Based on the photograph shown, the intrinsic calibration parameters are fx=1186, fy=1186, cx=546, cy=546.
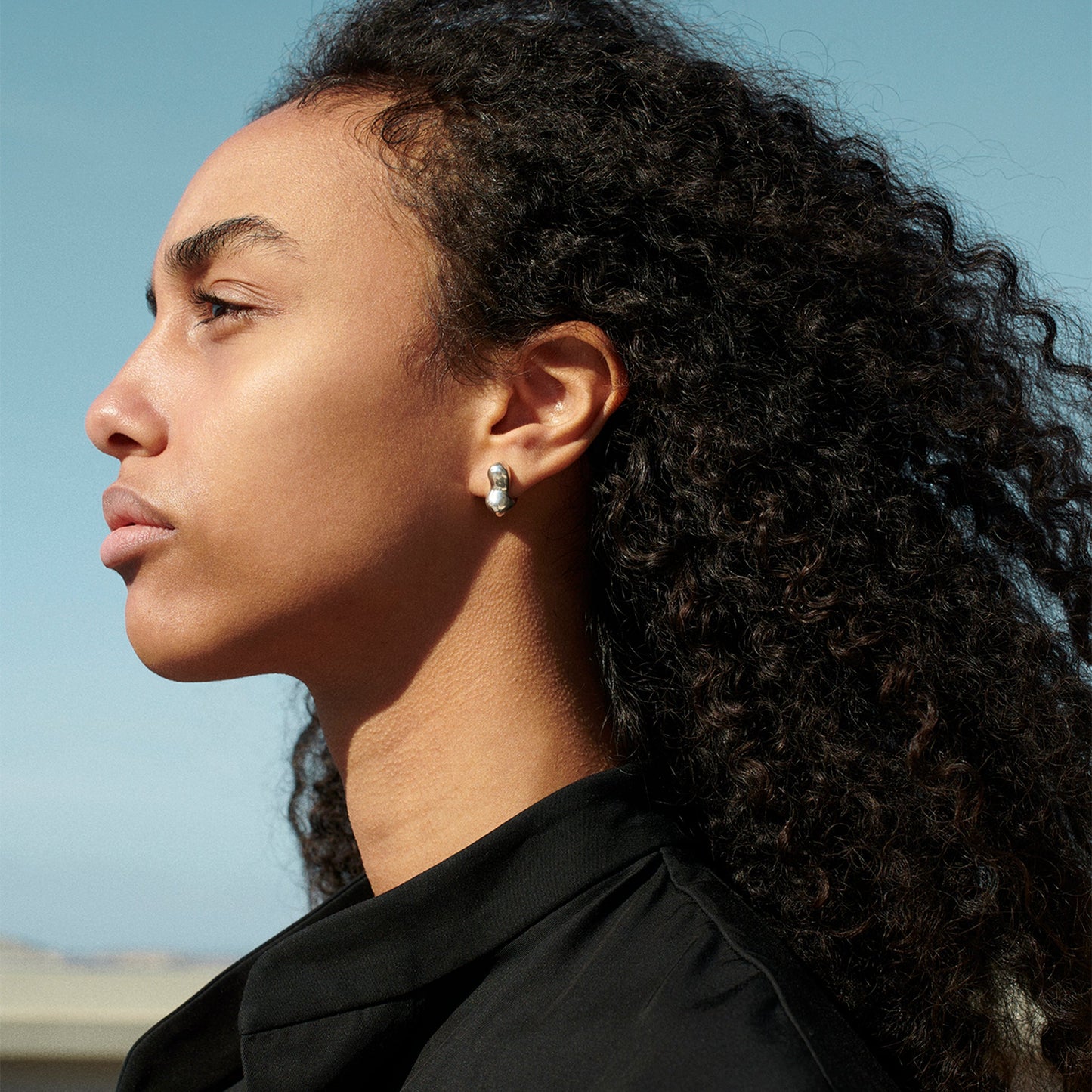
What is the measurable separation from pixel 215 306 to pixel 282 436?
315 mm

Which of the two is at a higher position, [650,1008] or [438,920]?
[650,1008]

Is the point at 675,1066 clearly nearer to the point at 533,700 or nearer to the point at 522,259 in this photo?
the point at 533,700

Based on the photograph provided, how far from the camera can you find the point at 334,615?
190 cm

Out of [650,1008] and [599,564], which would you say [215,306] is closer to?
[599,564]

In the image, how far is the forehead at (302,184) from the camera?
77.5 inches

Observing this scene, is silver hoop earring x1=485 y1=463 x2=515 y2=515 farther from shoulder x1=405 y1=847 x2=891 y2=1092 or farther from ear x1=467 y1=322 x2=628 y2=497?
shoulder x1=405 y1=847 x2=891 y2=1092

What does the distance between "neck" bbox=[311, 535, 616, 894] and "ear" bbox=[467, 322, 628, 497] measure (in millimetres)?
135

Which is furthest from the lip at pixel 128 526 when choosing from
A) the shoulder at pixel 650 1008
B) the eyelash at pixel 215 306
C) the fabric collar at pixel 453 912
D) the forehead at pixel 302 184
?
the shoulder at pixel 650 1008

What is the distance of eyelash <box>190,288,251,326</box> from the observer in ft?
6.38

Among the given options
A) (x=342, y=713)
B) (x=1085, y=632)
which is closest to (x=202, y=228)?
(x=342, y=713)

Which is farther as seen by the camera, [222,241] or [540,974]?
[222,241]

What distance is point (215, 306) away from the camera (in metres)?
1.99

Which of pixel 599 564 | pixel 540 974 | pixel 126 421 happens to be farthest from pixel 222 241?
pixel 540 974

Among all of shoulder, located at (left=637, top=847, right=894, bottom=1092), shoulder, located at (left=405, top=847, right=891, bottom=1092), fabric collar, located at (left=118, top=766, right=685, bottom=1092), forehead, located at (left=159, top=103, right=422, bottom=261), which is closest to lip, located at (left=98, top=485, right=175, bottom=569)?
forehead, located at (left=159, top=103, right=422, bottom=261)
